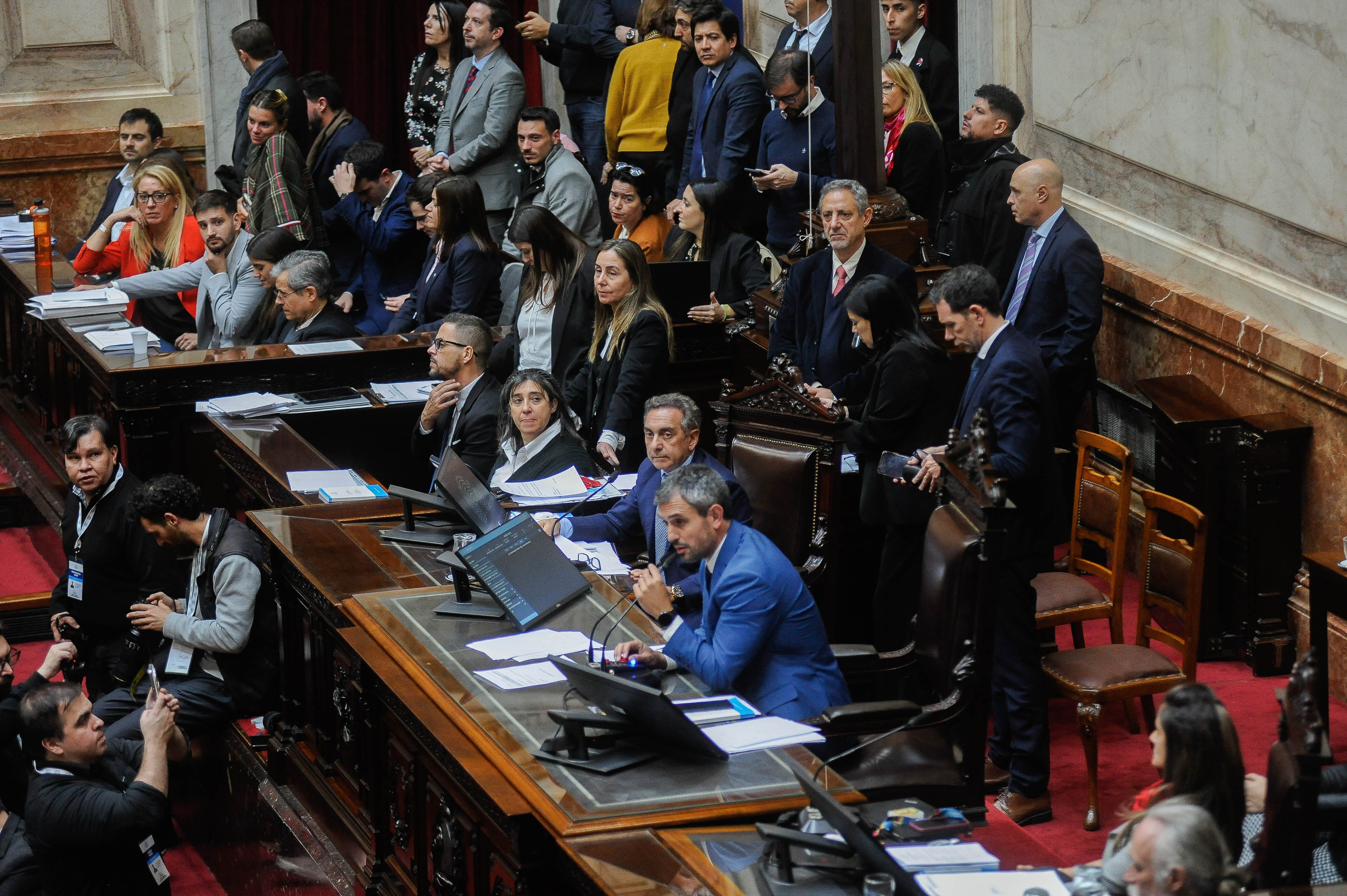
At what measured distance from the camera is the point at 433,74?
8516 millimetres

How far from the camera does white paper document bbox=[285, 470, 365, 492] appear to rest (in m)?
5.33

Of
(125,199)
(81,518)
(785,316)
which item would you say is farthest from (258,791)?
(125,199)

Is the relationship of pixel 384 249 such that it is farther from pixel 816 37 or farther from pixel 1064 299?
pixel 1064 299

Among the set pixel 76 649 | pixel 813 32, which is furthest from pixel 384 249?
pixel 76 649

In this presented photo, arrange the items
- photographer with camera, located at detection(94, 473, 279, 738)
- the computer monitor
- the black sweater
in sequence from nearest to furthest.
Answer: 1. the computer monitor
2. photographer with camera, located at detection(94, 473, 279, 738)
3. the black sweater

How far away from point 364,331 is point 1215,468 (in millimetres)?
3836

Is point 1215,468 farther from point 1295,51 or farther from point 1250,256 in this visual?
point 1295,51

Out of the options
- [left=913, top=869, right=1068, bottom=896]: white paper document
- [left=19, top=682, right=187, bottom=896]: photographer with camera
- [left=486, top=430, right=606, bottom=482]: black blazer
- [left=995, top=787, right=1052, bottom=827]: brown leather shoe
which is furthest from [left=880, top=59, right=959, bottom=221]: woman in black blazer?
[left=913, top=869, right=1068, bottom=896]: white paper document

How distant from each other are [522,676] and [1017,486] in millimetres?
1569

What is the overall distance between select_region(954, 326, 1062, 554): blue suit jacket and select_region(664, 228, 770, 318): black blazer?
2.00 m

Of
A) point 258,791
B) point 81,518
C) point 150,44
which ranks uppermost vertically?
point 150,44

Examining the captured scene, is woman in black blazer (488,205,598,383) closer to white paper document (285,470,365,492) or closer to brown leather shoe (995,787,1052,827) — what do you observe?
white paper document (285,470,365,492)

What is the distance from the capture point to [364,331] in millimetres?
7504

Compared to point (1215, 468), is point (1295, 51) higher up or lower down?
higher up
